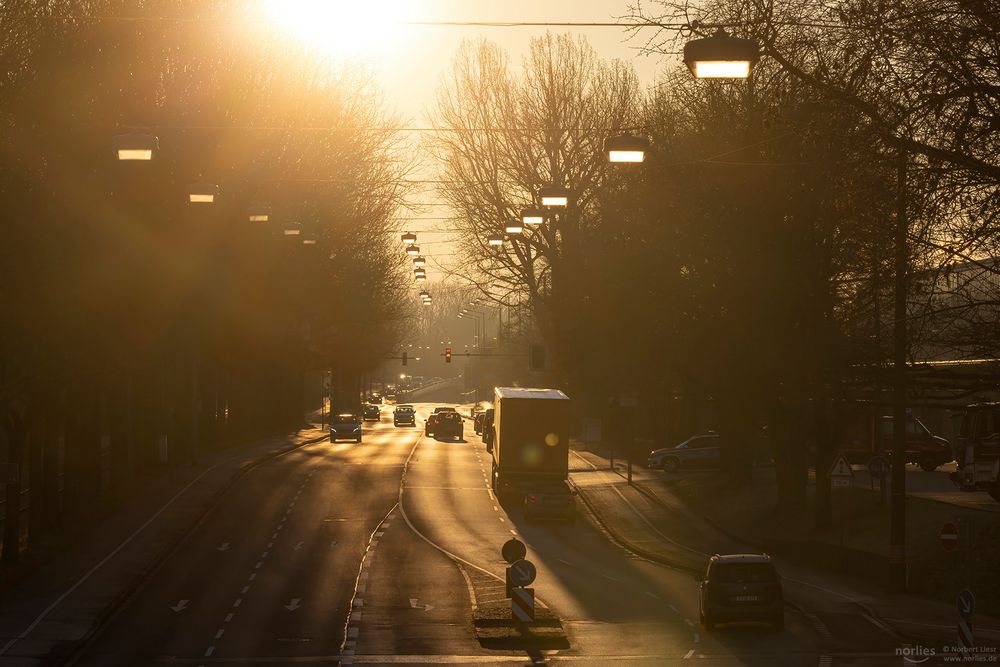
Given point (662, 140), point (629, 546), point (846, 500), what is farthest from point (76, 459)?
point (846, 500)

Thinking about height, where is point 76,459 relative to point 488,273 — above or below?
below

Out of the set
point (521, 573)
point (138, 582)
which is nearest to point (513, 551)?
point (521, 573)

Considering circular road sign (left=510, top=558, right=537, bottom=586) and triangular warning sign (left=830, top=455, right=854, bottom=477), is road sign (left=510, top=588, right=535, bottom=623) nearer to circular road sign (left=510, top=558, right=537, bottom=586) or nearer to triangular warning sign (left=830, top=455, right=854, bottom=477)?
circular road sign (left=510, top=558, right=537, bottom=586)

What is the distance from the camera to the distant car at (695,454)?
227ft

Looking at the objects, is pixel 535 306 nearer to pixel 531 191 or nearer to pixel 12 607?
pixel 531 191

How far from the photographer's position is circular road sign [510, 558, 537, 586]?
29.0 meters

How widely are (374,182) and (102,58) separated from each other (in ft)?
103

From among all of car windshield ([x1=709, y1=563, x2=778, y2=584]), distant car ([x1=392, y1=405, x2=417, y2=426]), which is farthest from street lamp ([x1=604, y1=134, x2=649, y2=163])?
distant car ([x1=392, y1=405, x2=417, y2=426])

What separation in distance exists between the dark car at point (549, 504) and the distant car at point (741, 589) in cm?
2209

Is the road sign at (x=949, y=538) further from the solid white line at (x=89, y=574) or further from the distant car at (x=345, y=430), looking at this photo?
the distant car at (x=345, y=430)

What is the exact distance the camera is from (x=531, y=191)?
73.1 metres

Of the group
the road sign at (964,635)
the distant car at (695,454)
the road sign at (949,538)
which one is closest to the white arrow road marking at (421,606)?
the road sign at (949,538)

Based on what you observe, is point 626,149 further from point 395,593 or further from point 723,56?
point 395,593

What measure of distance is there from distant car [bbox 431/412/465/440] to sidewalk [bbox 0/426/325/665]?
33.3 meters
